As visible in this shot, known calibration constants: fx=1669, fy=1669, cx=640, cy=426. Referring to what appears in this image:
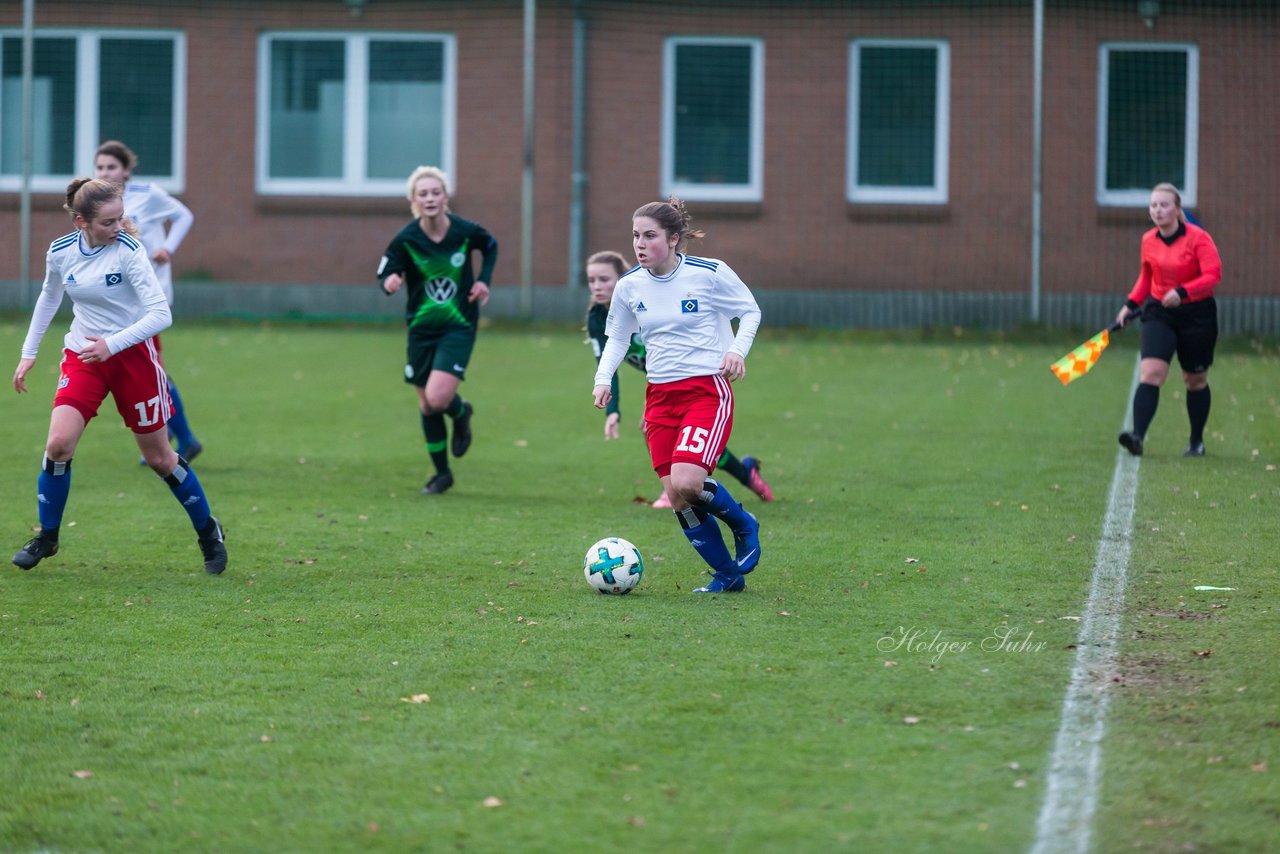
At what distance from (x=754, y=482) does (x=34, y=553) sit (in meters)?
4.14

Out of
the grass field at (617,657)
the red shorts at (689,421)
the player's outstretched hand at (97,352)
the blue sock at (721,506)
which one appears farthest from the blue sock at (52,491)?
the blue sock at (721,506)

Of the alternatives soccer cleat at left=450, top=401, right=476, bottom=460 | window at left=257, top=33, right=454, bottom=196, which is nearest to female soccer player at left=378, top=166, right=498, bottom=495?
soccer cleat at left=450, top=401, right=476, bottom=460

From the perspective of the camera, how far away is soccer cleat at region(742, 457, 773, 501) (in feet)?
32.7

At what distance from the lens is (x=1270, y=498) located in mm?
9867

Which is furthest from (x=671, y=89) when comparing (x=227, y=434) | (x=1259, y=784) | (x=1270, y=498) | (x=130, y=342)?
(x=1259, y=784)

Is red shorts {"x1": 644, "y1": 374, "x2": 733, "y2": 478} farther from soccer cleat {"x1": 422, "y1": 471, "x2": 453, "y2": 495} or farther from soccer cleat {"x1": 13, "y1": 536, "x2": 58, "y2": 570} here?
soccer cleat {"x1": 422, "y1": 471, "x2": 453, "y2": 495}

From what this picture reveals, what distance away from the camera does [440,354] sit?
34.8 ft

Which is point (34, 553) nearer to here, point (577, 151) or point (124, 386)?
point (124, 386)

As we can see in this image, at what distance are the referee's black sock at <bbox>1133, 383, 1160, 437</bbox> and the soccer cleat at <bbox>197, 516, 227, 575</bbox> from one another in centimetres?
666

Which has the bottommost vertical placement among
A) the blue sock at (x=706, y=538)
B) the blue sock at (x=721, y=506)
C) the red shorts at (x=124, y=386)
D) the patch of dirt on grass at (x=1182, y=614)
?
the patch of dirt on grass at (x=1182, y=614)

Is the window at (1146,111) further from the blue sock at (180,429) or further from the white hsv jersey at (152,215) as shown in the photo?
the blue sock at (180,429)

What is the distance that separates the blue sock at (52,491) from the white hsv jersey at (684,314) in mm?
2605

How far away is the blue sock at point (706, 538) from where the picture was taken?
7332 mm

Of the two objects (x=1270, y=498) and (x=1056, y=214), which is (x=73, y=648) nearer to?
(x=1270, y=498)
